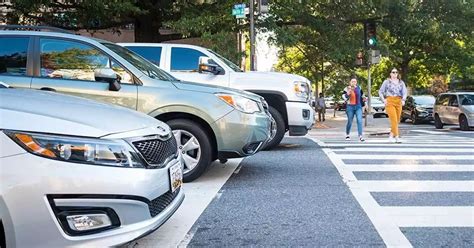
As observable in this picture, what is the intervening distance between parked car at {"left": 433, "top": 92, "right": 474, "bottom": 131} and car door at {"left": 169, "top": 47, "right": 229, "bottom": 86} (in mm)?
14296

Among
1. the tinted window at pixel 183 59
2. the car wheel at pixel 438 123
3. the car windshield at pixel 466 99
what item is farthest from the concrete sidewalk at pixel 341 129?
the tinted window at pixel 183 59

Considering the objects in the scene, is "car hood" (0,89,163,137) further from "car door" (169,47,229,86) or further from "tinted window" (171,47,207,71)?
"tinted window" (171,47,207,71)

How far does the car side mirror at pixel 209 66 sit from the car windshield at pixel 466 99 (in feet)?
49.4

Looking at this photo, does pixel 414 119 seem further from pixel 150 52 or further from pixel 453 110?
pixel 150 52

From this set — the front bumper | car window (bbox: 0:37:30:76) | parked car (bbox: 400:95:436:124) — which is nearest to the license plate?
the front bumper

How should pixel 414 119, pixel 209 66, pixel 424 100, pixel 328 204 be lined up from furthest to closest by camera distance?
pixel 424 100 < pixel 414 119 < pixel 209 66 < pixel 328 204

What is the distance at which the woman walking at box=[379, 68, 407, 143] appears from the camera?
11.6 metres

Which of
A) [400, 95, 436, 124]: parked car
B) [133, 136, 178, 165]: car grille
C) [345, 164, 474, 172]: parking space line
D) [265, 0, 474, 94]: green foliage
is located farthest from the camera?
[400, 95, 436, 124]: parked car

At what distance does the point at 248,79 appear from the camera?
30.4 ft

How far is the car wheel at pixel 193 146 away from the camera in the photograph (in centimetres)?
636

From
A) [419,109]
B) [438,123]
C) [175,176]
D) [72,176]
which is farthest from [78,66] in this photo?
[419,109]

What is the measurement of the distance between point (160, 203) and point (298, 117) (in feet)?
19.2

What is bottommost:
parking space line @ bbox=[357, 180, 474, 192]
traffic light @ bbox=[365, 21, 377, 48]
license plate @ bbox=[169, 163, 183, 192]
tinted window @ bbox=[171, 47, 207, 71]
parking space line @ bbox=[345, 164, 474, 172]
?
parking space line @ bbox=[357, 180, 474, 192]

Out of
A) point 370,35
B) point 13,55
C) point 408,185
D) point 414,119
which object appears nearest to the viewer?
point 13,55
